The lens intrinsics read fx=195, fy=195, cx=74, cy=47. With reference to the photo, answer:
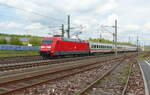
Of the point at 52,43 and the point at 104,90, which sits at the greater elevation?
the point at 52,43

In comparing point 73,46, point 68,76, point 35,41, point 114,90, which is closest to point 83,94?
point 114,90

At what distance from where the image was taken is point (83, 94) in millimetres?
8414

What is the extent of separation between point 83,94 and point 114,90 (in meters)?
2.01

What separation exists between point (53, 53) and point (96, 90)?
18271 mm

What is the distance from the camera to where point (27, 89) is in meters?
9.16

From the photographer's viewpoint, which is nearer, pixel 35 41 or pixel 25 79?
pixel 25 79

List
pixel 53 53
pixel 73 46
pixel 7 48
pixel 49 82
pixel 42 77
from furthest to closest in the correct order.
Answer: pixel 7 48 → pixel 73 46 → pixel 53 53 → pixel 42 77 → pixel 49 82

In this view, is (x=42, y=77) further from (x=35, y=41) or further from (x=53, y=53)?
(x=35, y=41)

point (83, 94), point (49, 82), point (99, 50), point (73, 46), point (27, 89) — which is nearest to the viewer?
point (83, 94)

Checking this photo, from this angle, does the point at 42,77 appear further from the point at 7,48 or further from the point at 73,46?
the point at 7,48

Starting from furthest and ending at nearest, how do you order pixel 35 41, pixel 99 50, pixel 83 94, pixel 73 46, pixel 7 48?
pixel 35 41 < pixel 7 48 < pixel 99 50 < pixel 73 46 < pixel 83 94

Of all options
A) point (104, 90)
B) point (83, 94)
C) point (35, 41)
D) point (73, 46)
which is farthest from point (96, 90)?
point (35, 41)

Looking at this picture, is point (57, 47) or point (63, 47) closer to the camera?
point (57, 47)

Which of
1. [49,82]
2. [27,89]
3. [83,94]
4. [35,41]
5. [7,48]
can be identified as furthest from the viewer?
[35,41]
